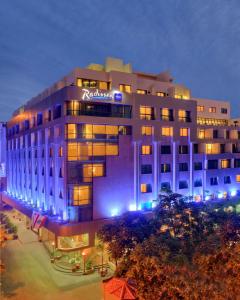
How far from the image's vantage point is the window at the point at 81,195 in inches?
1328

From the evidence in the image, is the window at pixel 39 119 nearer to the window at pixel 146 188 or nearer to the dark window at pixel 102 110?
the dark window at pixel 102 110

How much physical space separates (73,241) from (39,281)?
6128 mm

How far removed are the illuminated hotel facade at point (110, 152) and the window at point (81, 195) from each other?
4.8 inches

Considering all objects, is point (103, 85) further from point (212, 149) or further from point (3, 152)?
point (3, 152)

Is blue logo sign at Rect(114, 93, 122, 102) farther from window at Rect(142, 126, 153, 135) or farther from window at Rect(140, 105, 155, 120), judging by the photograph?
window at Rect(142, 126, 153, 135)

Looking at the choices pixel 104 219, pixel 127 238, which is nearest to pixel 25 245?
pixel 104 219

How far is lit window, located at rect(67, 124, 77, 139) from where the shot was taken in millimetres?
34166

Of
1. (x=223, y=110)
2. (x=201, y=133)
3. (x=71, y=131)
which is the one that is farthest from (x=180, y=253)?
(x=223, y=110)

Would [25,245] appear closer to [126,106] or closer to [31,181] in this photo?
[31,181]

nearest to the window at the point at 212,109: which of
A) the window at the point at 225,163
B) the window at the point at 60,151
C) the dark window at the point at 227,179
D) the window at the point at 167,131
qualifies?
the window at the point at 225,163

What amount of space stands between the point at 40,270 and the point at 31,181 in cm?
1941

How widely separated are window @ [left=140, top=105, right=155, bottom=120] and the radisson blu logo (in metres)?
4.20

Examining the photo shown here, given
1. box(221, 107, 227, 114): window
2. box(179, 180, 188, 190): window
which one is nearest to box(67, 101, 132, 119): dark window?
box(179, 180, 188, 190): window

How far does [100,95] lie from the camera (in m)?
36.0
